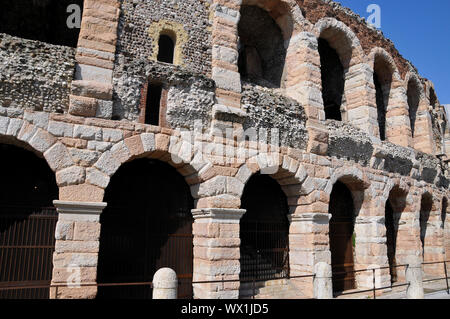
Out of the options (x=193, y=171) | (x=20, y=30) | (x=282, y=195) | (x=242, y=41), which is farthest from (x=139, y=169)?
(x=242, y=41)

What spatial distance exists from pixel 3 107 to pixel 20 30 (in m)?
4.24

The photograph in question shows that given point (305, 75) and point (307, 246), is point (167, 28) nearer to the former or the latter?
point (305, 75)

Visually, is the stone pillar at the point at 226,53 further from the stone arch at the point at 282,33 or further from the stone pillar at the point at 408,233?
the stone pillar at the point at 408,233

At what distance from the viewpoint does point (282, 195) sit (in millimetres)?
8719

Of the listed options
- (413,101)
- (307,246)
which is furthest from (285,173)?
(413,101)

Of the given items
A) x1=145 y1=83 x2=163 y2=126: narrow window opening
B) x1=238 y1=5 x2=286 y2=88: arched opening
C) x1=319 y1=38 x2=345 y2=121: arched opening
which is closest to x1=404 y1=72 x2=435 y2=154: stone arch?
x1=319 y1=38 x2=345 y2=121: arched opening

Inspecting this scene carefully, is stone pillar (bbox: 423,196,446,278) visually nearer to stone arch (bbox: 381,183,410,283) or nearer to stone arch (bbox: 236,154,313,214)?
stone arch (bbox: 381,183,410,283)

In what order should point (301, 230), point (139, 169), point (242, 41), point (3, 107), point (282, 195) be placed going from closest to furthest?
point (3, 107), point (139, 169), point (301, 230), point (282, 195), point (242, 41)

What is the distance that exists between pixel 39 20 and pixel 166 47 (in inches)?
131

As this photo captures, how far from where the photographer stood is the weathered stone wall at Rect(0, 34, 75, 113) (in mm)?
5480

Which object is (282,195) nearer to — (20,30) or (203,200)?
(203,200)

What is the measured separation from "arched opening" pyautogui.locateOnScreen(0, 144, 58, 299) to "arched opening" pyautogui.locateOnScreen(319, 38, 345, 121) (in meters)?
8.57

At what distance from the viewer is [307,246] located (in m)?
8.00

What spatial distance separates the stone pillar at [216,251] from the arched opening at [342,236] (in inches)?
151
